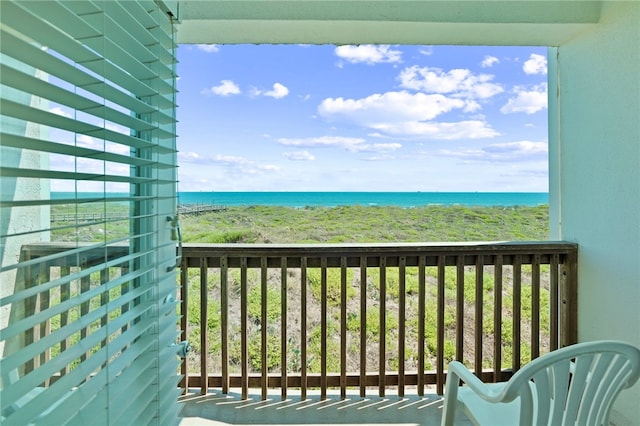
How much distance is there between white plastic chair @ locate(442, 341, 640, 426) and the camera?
1.09m

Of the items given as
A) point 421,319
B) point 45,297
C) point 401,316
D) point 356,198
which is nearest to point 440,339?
point 421,319

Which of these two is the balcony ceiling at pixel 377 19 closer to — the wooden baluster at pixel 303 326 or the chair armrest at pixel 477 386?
the wooden baluster at pixel 303 326

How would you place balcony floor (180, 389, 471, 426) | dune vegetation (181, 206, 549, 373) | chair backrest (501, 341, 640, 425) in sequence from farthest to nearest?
dune vegetation (181, 206, 549, 373)
balcony floor (180, 389, 471, 426)
chair backrest (501, 341, 640, 425)

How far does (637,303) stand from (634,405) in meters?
0.54

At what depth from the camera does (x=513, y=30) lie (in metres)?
2.20

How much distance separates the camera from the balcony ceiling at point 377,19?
2033mm

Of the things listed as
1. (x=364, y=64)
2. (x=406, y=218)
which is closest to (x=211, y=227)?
(x=406, y=218)

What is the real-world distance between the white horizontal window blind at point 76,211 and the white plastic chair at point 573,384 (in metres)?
1.08

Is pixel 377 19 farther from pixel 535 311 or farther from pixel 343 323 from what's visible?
pixel 535 311

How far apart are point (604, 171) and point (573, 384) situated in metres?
1.47

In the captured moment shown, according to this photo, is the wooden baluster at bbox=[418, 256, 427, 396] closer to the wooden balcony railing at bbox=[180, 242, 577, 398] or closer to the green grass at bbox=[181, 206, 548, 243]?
the wooden balcony railing at bbox=[180, 242, 577, 398]

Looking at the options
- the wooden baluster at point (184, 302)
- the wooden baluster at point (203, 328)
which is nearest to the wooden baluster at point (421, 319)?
the wooden baluster at point (203, 328)

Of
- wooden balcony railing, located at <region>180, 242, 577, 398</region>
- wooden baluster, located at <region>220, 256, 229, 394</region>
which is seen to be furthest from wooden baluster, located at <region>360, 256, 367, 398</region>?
wooden baluster, located at <region>220, 256, 229, 394</region>

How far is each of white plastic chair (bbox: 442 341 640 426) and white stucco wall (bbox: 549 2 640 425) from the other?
39.6 inches
